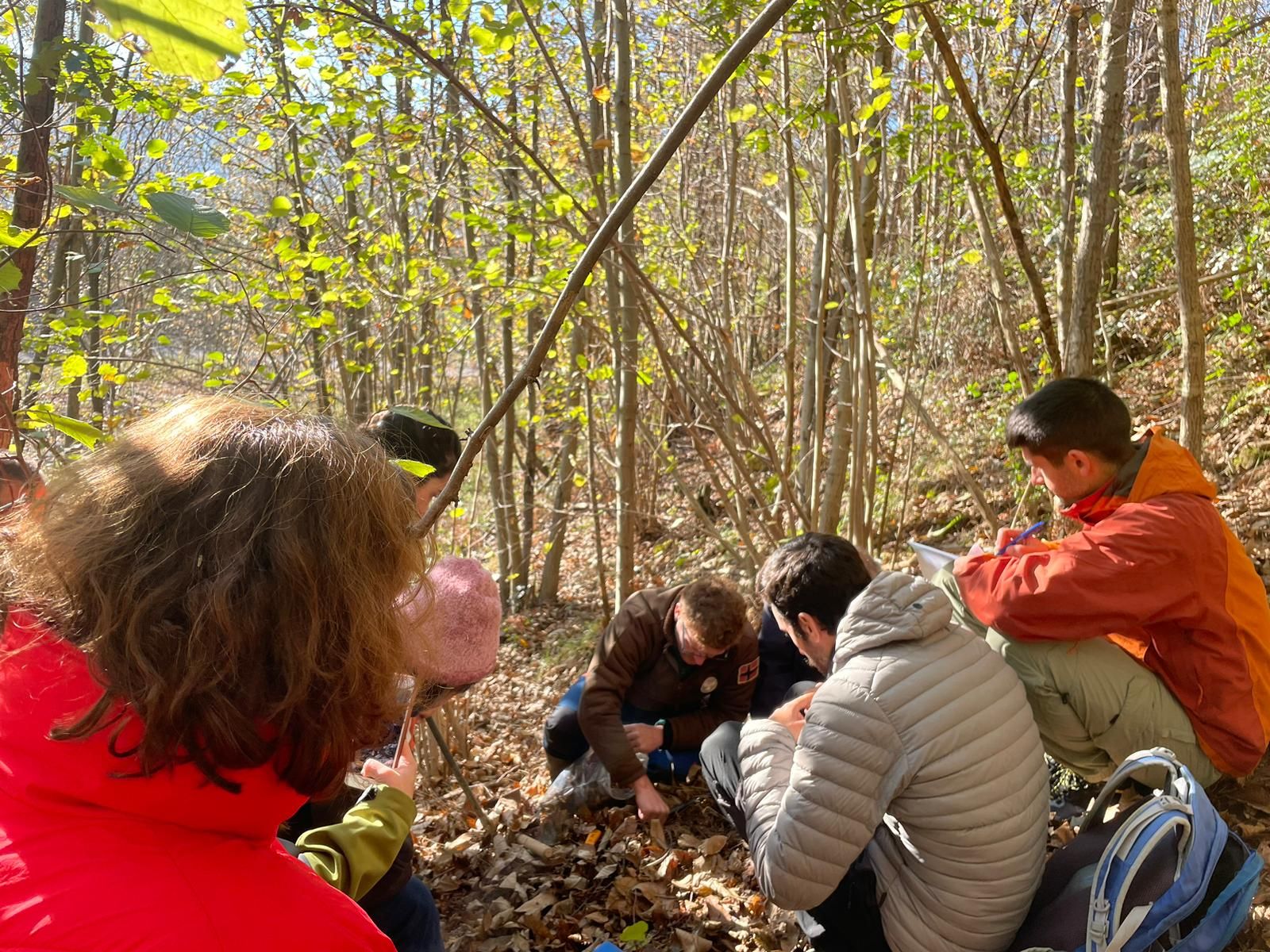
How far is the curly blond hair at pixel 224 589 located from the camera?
89 cm

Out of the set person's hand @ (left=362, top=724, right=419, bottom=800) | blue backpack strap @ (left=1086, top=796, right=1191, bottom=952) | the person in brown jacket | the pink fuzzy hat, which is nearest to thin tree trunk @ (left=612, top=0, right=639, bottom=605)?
the person in brown jacket

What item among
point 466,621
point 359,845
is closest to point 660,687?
point 466,621

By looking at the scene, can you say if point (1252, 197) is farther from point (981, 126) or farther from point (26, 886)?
point (26, 886)

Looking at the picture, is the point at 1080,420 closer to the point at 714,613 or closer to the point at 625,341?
the point at 714,613

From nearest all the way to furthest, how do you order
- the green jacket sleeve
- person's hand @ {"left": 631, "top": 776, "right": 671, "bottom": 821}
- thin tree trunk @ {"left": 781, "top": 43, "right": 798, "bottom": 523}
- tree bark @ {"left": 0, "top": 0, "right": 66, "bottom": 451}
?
the green jacket sleeve → tree bark @ {"left": 0, "top": 0, "right": 66, "bottom": 451} → person's hand @ {"left": 631, "top": 776, "right": 671, "bottom": 821} → thin tree trunk @ {"left": 781, "top": 43, "right": 798, "bottom": 523}

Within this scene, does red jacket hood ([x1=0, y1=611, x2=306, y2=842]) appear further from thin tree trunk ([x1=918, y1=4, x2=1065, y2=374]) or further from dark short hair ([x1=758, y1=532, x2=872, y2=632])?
thin tree trunk ([x1=918, y1=4, x2=1065, y2=374])

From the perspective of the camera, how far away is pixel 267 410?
1.08m

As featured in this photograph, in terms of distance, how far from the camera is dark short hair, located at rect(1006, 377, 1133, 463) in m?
2.64

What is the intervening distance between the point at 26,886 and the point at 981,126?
3307 mm

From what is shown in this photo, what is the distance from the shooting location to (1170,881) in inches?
67.4

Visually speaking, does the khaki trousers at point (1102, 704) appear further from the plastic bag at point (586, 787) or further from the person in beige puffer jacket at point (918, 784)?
the plastic bag at point (586, 787)

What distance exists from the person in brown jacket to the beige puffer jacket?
3.43ft

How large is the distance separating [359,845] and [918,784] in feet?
3.95

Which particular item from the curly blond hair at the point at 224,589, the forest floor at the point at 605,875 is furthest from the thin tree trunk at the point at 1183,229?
the curly blond hair at the point at 224,589
